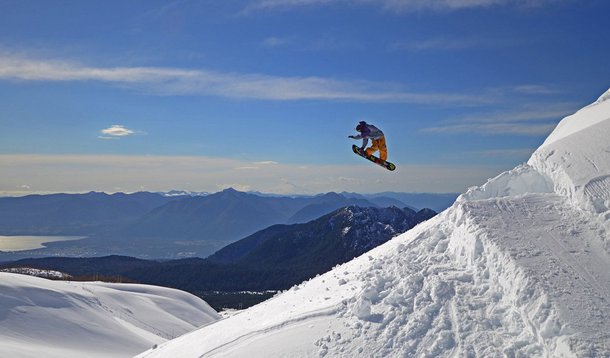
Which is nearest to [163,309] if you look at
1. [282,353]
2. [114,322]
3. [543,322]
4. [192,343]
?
[114,322]

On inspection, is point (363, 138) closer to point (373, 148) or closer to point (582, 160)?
point (373, 148)

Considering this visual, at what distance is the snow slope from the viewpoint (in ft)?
88.4

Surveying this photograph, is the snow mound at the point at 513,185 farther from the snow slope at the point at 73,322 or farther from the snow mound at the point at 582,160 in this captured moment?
the snow slope at the point at 73,322

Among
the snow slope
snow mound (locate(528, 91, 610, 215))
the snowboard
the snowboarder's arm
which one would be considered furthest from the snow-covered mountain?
the snow slope

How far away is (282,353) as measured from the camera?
1090cm

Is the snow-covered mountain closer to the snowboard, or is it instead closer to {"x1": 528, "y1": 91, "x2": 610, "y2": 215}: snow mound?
{"x1": 528, "y1": 91, "x2": 610, "y2": 215}: snow mound

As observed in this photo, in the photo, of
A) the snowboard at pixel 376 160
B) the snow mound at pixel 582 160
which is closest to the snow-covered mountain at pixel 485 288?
the snow mound at pixel 582 160

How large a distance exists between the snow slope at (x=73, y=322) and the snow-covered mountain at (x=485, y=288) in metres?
15.8

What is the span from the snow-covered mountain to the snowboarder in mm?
6934

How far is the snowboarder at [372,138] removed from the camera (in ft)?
67.3

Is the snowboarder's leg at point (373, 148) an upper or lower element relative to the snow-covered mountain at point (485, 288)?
upper

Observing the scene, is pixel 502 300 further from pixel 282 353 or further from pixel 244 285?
pixel 244 285

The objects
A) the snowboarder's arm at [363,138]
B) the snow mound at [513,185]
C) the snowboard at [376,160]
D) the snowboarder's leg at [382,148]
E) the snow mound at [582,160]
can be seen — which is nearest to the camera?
the snow mound at [582,160]

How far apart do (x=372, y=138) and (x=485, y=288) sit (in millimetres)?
11189
